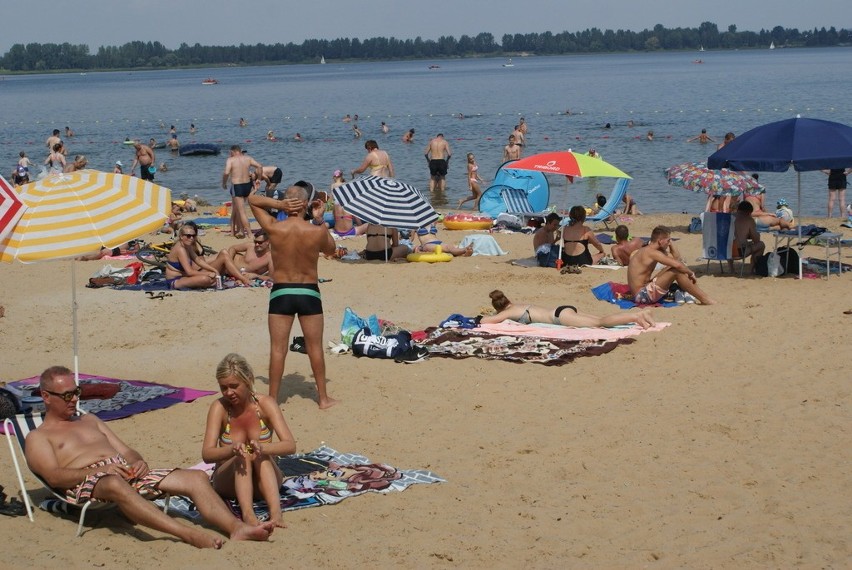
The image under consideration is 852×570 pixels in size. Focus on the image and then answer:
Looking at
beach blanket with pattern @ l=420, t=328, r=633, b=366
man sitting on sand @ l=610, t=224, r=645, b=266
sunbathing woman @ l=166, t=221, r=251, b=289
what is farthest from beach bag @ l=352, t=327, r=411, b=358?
man sitting on sand @ l=610, t=224, r=645, b=266

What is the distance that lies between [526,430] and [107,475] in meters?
2.79

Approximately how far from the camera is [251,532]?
5.13 meters

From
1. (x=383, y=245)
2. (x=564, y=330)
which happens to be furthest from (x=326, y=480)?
(x=383, y=245)

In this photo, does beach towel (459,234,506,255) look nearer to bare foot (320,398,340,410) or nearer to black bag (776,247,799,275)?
black bag (776,247,799,275)

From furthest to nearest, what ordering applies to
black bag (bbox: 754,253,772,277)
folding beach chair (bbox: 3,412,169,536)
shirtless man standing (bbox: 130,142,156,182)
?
shirtless man standing (bbox: 130,142,156,182) → black bag (bbox: 754,253,772,277) → folding beach chair (bbox: 3,412,169,536)

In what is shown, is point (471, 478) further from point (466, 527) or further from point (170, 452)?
point (170, 452)

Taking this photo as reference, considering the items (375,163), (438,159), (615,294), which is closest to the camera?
(615,294)

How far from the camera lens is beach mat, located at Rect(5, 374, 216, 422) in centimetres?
739

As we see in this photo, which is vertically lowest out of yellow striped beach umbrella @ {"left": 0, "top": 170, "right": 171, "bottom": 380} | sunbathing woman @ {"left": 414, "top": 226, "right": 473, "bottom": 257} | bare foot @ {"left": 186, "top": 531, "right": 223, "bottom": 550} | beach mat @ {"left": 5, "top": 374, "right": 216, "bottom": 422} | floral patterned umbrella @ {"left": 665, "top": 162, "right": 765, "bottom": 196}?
beach mat @ {"left": 5, "top": 374, "right": 216, "bottom": 422}

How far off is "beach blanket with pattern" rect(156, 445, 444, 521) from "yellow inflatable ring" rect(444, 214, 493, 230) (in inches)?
401

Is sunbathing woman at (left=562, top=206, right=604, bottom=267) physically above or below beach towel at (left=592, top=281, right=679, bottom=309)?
above

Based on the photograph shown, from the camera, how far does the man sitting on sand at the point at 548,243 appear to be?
41.9 ft

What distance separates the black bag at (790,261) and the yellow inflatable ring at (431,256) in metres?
3.93

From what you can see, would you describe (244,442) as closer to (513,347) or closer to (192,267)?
(513,347)
